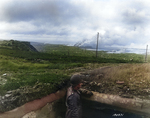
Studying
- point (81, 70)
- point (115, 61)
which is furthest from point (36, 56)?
point (115, 61)

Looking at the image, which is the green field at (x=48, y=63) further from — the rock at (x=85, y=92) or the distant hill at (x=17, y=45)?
the rock at (x=85, y=92)

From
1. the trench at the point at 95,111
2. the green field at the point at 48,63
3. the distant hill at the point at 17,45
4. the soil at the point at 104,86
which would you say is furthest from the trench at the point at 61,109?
the distant hill at the point at 17,45

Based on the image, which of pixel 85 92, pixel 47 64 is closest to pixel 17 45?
pixel 47 64

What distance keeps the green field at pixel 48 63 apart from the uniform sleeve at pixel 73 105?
63 centimetres

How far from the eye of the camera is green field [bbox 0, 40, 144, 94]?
312cm

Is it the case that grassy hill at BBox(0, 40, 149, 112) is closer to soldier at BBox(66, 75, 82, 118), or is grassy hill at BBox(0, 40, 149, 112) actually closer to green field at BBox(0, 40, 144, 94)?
green field at BBox(0, 40, 144, 94)

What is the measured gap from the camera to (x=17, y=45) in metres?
3.34

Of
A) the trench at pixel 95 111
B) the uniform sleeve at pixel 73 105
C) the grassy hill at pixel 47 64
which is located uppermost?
the grassy hill at pixel 47 64

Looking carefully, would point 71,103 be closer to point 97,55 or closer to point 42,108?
point 42,108

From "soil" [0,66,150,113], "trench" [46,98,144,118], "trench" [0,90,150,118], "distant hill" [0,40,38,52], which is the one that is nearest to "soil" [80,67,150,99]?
"soil" [0,66,150,113]

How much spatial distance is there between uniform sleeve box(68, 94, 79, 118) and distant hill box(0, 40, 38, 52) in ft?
4.28

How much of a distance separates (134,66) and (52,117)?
6.48ft

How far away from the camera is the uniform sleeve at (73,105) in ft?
8.48

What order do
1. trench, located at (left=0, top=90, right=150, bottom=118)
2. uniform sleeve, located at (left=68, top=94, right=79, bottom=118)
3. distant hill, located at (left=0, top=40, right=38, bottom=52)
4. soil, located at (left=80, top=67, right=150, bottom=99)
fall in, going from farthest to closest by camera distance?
distant hill, located at (left=0, top=40, right=38, bottom=52) → soil, located at (left=80, top=67, right=150, bottom=99) → trench, located at (left=0, top=90, right=150, bottom=118) → uniform sleeve, located at (left=68, top=94, right=79, bottom=118)
